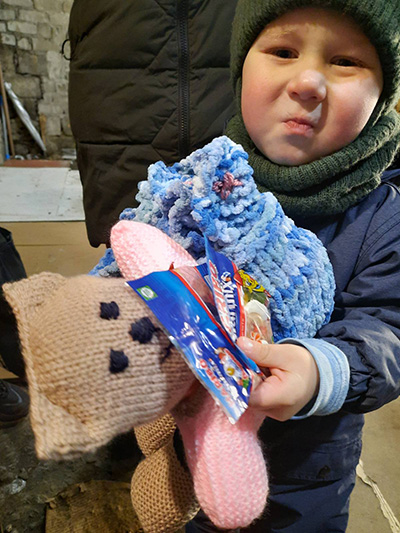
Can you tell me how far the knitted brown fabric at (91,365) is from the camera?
27 cm

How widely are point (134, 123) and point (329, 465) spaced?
0.87 m

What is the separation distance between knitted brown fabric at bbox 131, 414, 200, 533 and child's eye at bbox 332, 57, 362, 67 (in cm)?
44

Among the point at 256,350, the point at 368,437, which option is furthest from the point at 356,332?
the point at 368,437

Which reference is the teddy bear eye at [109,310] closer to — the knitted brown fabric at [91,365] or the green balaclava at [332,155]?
the knitted brown fabric at [91,365]

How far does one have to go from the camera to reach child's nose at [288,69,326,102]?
1.40 ft

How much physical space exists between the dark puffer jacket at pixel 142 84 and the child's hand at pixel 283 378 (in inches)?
29.4

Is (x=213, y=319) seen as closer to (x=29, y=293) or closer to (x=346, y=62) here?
(x=29, y=293)

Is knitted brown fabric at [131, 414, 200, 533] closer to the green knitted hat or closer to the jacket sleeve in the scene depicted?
the jacket sleeve

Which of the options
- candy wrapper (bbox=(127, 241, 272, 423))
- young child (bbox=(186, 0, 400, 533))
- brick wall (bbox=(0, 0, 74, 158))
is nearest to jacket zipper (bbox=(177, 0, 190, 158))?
young child (bbox=(186, 0, 400, 533))

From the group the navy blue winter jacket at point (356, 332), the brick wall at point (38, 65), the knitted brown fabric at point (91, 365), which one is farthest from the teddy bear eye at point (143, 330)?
the brick wall at point (38, 65)

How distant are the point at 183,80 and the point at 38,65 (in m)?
3.77

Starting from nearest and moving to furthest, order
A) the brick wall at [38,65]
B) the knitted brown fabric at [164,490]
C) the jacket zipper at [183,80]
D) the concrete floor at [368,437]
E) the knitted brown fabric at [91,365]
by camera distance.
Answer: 1. the knitted brown fabric at [91,365]
2. the knitted brown fabric at [164,490]
3. the jacket zipper at [183,80]
4. the concrete floor at [368,437]
5. the brick wall at [38,65]

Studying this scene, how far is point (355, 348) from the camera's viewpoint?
43 centimetres

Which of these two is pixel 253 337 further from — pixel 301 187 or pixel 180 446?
pixel 301 187
